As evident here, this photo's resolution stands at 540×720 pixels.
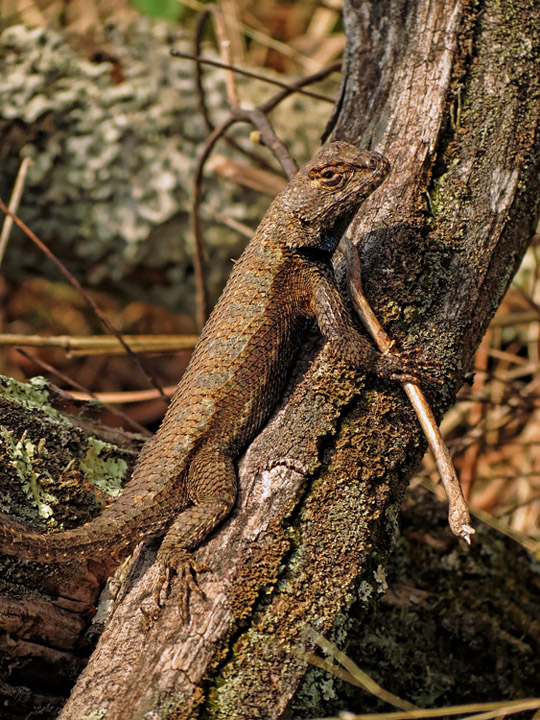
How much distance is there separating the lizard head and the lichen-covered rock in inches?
110

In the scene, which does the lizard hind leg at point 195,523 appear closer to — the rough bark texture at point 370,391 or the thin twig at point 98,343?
the rough bark texture at point 370,391

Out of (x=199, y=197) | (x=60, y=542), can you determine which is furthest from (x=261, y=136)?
(x=60, y=542)

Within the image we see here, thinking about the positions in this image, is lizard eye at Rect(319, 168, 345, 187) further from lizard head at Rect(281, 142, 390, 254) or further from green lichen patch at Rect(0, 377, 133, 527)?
green lichen patch at Rect(0, 377, 133, 527)

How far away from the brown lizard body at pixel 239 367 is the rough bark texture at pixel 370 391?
119 mm

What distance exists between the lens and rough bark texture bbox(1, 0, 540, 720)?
7.50 feet

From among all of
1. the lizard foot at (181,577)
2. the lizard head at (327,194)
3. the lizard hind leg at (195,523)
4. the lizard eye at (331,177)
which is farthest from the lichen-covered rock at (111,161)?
the lizard foot at (181,577)

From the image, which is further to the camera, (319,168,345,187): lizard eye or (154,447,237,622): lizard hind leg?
(319,168,345,187): lizard eye

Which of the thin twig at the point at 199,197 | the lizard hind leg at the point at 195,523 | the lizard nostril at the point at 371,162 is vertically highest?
the thin twig at the point at 199,197

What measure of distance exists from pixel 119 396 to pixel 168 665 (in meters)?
2.56

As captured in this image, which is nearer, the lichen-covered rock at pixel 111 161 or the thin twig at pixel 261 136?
the thin twig at pixel 261 136

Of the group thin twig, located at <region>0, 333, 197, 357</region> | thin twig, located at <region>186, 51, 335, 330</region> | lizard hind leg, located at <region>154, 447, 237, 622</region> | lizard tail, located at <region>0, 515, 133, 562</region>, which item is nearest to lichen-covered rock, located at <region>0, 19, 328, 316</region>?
thin twig, located at <region>186, 51, 335, 330</region>

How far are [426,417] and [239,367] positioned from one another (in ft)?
3.08

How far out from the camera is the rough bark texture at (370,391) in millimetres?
2287

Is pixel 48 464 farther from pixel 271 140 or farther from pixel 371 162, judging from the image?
pixel 271 140
